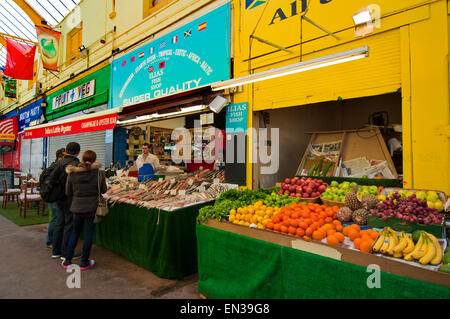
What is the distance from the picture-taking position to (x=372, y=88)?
14.3 ft

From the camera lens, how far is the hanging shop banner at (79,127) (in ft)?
23.0

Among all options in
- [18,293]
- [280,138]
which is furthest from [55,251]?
[280,138]

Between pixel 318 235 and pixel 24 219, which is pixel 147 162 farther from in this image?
pixel 318 235

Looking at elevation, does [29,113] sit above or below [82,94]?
above

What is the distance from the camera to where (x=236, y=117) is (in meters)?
6.22

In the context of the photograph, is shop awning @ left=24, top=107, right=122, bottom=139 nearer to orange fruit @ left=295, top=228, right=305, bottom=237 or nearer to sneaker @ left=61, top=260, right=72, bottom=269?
sneaker @ left=61, top=260, right=72, bottom=269

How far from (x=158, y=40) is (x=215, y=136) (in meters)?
3.76

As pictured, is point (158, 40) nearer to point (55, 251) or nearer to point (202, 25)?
point (202, 25)

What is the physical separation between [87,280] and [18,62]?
13.8m

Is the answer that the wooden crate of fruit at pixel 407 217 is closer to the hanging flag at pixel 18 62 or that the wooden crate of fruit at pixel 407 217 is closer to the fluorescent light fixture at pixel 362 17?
the fluorescent light fixture at pixel 362 17

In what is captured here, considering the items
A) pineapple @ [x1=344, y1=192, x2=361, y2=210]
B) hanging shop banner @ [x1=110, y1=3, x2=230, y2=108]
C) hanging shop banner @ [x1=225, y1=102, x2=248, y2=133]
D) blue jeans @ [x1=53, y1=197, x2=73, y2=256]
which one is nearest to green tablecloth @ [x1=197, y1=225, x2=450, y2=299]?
pineapple @ [x1=344, y1=192, x2=361, y2=210]

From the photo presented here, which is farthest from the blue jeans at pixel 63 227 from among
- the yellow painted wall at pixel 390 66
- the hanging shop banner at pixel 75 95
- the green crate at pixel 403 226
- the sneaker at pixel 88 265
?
the hanging shop banner at pixel 75 95

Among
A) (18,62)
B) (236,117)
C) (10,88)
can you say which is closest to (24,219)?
(236,117)

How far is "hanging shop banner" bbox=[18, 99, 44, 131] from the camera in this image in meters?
16.5
